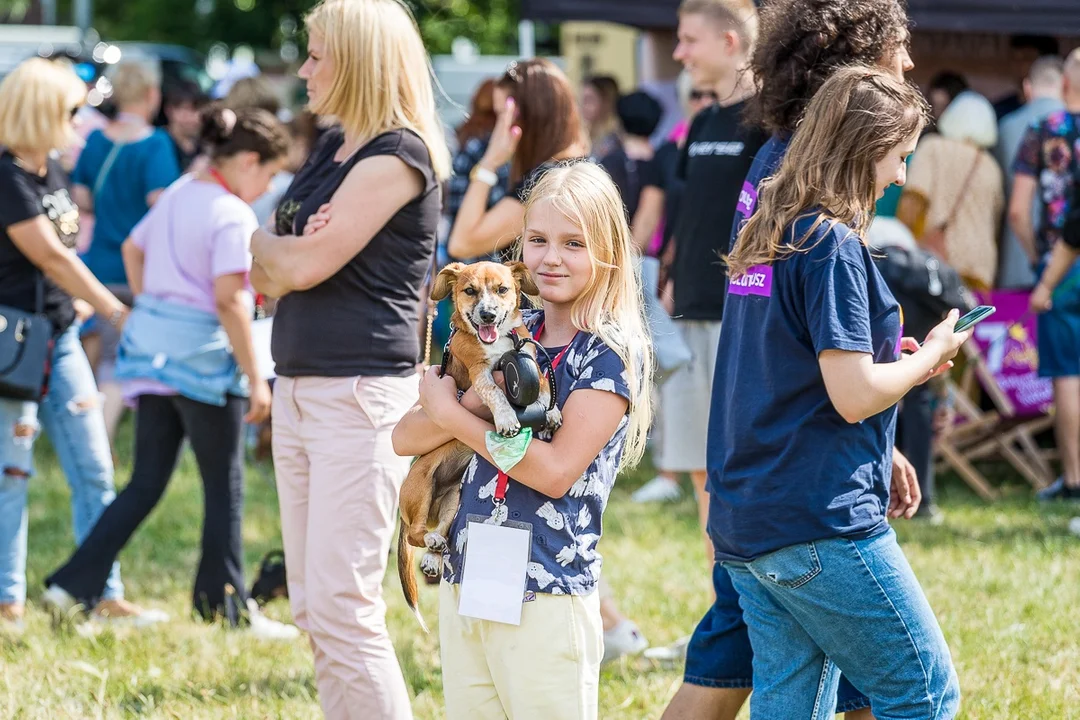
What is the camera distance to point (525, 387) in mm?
2391

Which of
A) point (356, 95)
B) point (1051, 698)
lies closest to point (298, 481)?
point (356, 95)

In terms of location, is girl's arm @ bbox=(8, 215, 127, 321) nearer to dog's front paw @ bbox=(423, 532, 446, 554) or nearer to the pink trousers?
the pink trousers

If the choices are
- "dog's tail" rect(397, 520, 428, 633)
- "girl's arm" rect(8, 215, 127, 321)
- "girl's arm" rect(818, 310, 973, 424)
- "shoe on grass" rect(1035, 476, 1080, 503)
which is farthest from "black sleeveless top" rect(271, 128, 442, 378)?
"shoe on grass" rect(1035, 476, 1080, 503)

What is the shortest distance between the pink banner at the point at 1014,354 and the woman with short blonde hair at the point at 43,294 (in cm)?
498

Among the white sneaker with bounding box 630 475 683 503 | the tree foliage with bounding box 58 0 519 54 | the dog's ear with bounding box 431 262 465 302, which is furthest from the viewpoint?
the tree foliage with bounding box 58 0 519 54

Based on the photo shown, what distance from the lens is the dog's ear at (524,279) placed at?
259 cm

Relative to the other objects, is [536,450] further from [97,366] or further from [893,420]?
[97,366]

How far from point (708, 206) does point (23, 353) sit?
2.54 metres

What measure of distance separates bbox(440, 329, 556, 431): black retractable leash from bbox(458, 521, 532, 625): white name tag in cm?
22

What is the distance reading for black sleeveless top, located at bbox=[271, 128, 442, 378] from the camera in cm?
329

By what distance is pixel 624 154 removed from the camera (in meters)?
7.27

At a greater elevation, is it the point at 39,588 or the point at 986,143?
the point at 986,143

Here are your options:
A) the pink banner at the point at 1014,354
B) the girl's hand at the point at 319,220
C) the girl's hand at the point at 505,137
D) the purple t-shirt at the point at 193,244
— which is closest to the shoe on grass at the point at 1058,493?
the pink banner at the point at 1014,354

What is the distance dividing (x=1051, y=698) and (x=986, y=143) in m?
4.75
